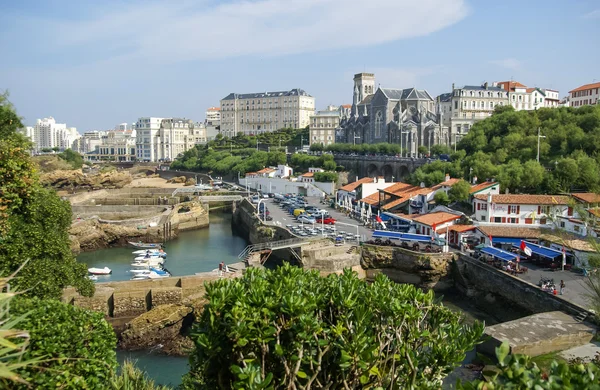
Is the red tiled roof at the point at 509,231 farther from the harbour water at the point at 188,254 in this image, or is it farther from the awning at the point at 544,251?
the harbour water at the point at 188,254

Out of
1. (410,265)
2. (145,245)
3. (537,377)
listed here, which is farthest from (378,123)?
(537,377)

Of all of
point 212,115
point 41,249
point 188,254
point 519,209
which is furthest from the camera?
point 212,115

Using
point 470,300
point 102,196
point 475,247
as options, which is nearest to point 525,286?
point 470,300

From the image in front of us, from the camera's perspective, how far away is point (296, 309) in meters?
11.3

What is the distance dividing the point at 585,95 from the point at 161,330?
82425 mm

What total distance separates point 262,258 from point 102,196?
138 feet

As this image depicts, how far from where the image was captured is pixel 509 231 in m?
34.0

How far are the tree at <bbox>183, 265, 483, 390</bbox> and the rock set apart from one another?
40.0 ft

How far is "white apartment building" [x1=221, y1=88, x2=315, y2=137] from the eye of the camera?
142m

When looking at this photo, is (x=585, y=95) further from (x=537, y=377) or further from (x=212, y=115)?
(x=212, y=115)

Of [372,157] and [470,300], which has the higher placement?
[372,157]

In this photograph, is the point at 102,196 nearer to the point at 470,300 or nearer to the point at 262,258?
the point at 262,258

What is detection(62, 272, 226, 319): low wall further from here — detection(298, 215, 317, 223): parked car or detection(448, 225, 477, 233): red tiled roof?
detection(298, 215, 317, 223): parked car

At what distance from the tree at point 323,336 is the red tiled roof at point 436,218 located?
25316 millimetres
